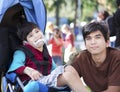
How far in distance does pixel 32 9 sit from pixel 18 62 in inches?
30.0

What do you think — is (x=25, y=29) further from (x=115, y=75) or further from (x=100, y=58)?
(x=115, y=75)

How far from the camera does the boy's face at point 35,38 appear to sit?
4922 millimetres

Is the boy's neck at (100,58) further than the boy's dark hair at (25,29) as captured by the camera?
No

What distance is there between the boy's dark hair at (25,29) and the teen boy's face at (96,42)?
3.12ft

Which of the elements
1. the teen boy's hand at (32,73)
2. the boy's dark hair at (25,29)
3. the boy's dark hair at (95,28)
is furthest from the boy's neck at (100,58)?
the boy's dark hair at (25,29)

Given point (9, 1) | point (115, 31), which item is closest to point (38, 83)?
point (9, 1)

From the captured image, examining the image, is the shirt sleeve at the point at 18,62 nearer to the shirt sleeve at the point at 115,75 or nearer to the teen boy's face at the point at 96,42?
the teen boy's face at the point at 96,42

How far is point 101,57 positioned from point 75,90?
0.47 metres

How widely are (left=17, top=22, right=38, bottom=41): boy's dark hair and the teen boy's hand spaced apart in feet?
1.40

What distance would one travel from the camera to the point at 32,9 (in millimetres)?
5320

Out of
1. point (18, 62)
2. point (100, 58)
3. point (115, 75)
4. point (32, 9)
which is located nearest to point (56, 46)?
point (32, 9)

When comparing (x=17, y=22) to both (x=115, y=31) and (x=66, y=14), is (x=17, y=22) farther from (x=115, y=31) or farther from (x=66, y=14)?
(x=66, y=14)

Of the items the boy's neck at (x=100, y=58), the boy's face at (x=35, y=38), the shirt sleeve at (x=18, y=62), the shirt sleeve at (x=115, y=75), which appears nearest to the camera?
the shirt sleeve at (x=115, y=75)

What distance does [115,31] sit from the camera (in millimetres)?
6859
